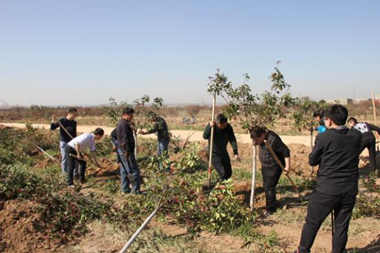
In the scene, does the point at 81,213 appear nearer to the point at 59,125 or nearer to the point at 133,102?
the point at 59,125

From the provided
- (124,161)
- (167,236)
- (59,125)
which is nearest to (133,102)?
(59,125)

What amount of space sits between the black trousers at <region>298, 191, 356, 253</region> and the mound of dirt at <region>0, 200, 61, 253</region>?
3.19 metres

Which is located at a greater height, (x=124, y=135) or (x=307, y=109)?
(x=307, y=109)

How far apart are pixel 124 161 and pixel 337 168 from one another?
3.92 metres

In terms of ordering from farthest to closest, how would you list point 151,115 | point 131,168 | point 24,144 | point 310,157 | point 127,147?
point 24,144
point 151,115
point 131,168
point 127,147
point 310,157

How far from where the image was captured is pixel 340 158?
10.2ft

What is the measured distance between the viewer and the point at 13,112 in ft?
120

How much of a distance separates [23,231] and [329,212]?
3.94 meters

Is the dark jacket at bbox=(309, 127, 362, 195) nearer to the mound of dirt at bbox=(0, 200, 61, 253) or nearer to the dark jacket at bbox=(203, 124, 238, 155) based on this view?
the dark jacket at bbox=(203, 124, 238, 155)

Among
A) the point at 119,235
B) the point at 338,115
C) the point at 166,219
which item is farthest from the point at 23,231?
the point at 338,115

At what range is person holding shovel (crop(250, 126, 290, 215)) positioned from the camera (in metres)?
4.52

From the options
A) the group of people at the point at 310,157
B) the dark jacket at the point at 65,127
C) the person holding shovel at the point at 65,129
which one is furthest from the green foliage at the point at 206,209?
the dark jacket at the point at 65,127

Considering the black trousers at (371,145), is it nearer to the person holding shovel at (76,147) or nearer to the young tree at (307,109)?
the young tree at (307,109)

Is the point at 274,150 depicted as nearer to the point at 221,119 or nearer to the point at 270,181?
the point at 270,181
